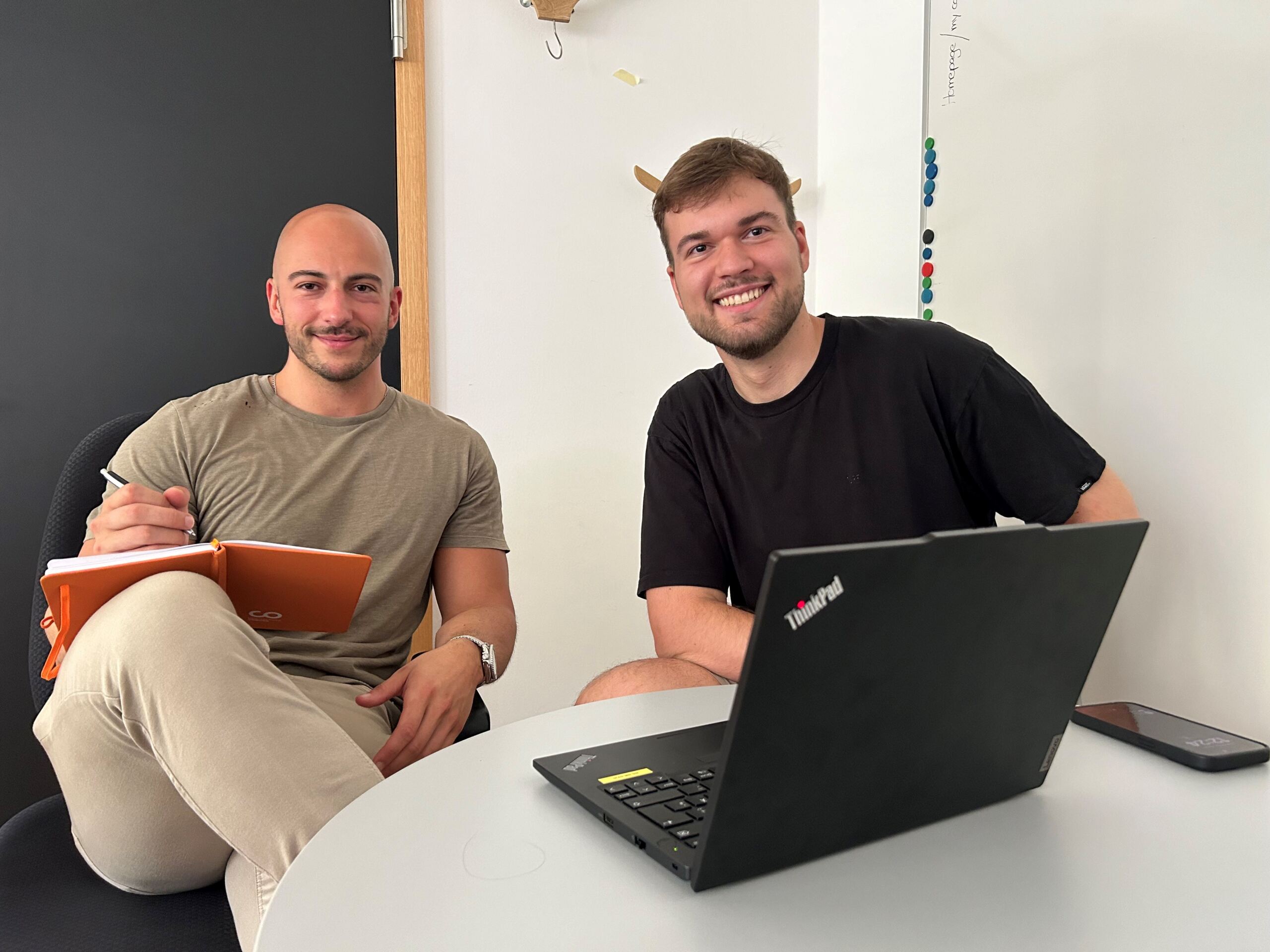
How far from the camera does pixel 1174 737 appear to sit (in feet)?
2.69

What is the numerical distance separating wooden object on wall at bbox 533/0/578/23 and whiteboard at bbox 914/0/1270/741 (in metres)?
1.01

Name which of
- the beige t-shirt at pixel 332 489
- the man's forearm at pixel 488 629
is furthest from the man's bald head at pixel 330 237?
the man's forearm at pixel 488 629

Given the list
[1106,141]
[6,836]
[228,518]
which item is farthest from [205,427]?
[1106,141]

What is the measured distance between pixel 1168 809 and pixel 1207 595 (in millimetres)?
1035

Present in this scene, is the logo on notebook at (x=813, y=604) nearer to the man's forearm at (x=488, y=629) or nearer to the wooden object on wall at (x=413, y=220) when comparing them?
the man's forearm at (x=488, y=629)

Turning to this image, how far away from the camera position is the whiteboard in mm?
1495

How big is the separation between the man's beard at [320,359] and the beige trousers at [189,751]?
750 mm

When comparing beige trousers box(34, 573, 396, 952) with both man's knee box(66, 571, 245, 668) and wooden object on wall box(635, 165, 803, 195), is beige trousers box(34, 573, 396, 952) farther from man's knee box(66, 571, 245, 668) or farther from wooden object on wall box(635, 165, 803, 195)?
wooden object on wall box(635, 165, 803, 195)

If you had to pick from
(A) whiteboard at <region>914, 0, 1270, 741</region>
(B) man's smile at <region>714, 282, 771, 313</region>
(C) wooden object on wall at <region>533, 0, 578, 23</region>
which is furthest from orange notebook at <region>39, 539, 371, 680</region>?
(C) wooden object on wall at <region>533, 0, 578, 23</region>

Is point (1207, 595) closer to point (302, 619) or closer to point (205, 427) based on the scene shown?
point (302, 619)

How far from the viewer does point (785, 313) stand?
1663 mm

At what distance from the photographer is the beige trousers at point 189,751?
2.94 feet

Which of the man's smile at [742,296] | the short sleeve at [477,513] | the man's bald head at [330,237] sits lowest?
the short sleeve at [477,513]

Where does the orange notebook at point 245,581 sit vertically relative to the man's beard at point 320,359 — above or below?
below
